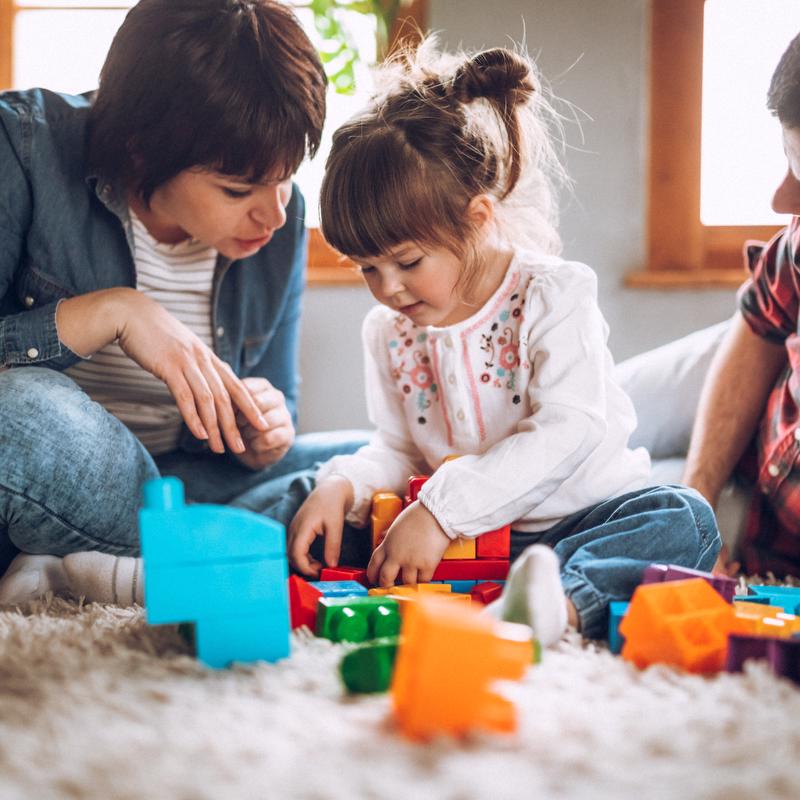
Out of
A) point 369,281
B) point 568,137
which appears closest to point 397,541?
point 369,281

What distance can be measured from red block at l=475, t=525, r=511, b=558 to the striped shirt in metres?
0.51

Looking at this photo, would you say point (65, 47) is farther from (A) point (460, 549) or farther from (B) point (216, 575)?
(B) point (216, 575)

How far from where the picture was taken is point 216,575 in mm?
Result: 712

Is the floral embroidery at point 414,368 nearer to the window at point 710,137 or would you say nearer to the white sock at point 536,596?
the white sock at point 536,596

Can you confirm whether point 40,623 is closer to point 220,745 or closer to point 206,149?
point 220,745

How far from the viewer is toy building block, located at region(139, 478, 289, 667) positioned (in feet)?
2.30

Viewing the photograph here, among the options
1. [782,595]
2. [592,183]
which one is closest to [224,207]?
[782,595]

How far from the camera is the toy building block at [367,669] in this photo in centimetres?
67

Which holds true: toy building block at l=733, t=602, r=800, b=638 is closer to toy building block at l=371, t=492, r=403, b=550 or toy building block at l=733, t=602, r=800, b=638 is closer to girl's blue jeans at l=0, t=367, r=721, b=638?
girl's blue jeans at l=0, t=367, r=721, b=638

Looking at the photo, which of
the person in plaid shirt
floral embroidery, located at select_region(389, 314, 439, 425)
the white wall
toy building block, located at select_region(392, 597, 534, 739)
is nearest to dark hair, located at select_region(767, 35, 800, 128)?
the person in plaid shirt

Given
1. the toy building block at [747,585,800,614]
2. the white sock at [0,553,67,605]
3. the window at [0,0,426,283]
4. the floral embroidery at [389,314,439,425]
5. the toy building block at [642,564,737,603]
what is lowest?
the toy building block at [747,585,800,614]

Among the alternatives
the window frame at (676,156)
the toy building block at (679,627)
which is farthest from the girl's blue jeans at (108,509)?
the window frame at (676,156)

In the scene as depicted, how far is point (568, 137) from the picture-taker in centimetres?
188

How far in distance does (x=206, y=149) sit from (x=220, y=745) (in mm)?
733
